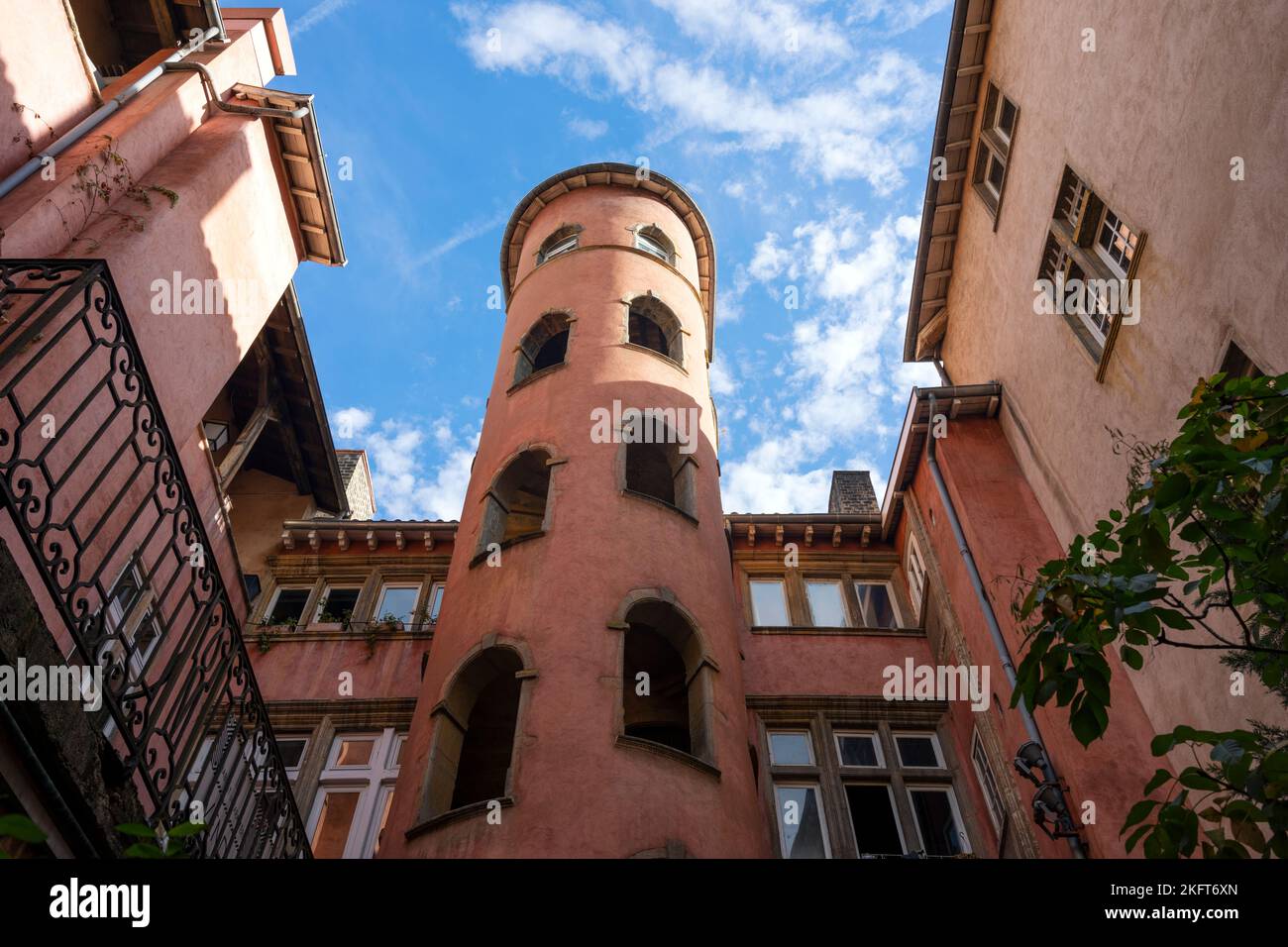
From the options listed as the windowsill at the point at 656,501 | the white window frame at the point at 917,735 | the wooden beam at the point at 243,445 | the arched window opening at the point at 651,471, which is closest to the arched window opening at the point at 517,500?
the windowsill at the point at 656,501

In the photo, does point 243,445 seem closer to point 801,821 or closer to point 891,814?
point 801,821

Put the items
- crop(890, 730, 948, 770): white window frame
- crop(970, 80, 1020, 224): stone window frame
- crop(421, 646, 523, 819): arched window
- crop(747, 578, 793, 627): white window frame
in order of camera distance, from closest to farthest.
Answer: crop(421, 646, 523, 819): arched window < crop(890, 730, 948, 770): white window frame < crop(970, 80, 1020, 224): stone window frame < crop(747, 578, 793, 627): white window frame

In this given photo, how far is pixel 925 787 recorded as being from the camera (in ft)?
43.2

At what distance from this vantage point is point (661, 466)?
1664 cm

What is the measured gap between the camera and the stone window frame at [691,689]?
9938mm

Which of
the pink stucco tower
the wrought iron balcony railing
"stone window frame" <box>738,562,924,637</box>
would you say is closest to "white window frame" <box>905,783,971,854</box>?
the pink stucco tower

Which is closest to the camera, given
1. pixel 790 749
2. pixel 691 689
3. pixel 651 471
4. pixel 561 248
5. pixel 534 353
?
pixel 691 689

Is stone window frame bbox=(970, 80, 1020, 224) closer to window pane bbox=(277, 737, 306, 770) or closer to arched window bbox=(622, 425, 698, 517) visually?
arched window bbox=(622, 425, 698, 517)

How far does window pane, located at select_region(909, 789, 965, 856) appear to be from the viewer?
41.0 ft

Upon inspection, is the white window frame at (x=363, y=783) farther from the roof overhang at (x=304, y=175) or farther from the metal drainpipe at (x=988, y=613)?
the roof overhang at (x=304, y=175)

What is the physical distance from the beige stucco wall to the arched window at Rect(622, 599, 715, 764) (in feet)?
18.3

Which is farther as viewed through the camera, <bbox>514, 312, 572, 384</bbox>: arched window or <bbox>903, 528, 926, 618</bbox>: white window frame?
<bbox>514, 312, 572, 384</bbox>: arched window

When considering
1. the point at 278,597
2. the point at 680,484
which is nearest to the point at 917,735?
the point at 680,484

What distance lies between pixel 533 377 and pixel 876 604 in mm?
7735
